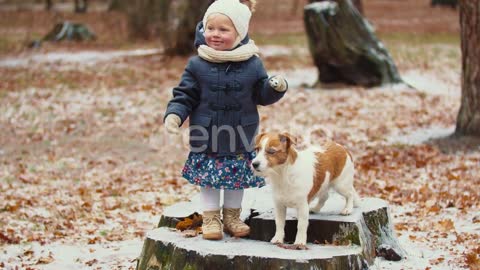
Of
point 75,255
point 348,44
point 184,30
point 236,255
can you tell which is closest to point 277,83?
point 236,255

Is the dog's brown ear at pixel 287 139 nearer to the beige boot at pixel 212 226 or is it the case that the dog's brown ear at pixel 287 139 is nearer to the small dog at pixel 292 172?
the small dog at pixel 292 172

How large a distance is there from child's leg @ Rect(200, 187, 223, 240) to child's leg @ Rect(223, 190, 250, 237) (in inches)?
3.8

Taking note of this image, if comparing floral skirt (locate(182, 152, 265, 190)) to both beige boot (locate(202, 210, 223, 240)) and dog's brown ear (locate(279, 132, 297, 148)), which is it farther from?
dog's brown ear (locate(279, 132, 297, 148))

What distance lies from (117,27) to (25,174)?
2244cm

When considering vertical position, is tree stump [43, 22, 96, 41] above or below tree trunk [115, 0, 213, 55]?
below

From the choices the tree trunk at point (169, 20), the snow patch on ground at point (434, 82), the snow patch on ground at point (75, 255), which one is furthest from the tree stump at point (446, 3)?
the snow patch on ground at point (75, 255)

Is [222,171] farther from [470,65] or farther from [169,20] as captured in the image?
[169,20]

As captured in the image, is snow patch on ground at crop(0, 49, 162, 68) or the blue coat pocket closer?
the blue coat pocket

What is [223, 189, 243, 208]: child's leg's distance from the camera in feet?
17.3

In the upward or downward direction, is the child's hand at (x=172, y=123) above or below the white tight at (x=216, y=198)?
above

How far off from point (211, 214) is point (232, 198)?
187 millimetres

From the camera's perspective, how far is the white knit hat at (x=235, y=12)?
16.5ft

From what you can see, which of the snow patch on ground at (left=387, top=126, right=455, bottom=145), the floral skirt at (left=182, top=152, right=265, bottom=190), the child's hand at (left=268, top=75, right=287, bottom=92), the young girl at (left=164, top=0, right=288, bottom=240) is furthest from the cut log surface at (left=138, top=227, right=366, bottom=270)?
the snow patch on ground at (left=387, top=126, right=455, bottom=145)

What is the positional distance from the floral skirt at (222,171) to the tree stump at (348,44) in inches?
429
